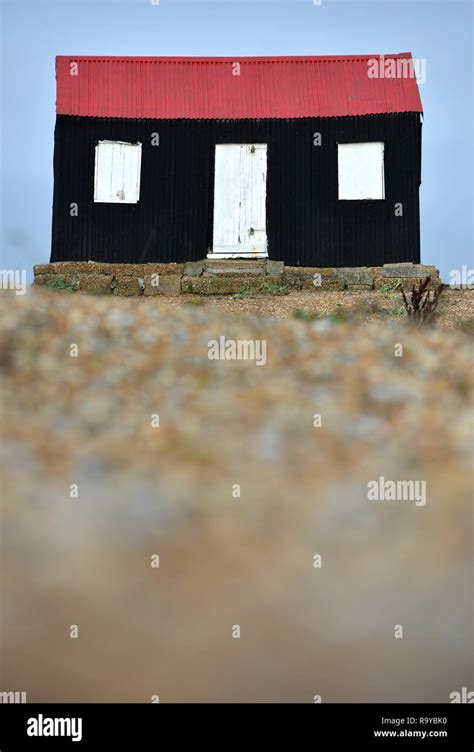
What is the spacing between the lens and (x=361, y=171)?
19.2 m

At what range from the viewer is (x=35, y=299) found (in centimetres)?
952

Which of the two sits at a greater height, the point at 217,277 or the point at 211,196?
the point at 211,196

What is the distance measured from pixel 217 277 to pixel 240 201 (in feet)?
5.98

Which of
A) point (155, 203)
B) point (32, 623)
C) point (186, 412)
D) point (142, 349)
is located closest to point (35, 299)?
point (142, 349)

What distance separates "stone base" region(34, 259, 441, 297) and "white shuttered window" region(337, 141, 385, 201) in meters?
1.59

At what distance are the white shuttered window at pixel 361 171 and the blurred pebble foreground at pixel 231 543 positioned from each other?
12897mm

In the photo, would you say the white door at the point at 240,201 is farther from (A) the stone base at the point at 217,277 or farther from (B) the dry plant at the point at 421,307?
(B) the dry plant at the point at 421,307

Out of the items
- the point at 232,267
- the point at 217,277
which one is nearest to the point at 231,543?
the point at 217,277

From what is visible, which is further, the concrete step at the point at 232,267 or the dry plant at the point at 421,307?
the concrete step at the point at 232,267

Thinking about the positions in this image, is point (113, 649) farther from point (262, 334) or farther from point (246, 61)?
point (246, 61)

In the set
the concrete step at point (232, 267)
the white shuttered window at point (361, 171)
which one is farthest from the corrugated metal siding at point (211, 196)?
the concrete step at point (232, 267)

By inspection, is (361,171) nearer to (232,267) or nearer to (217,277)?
(232,267)

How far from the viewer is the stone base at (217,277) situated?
18469mm

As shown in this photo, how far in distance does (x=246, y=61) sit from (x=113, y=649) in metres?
17.6
